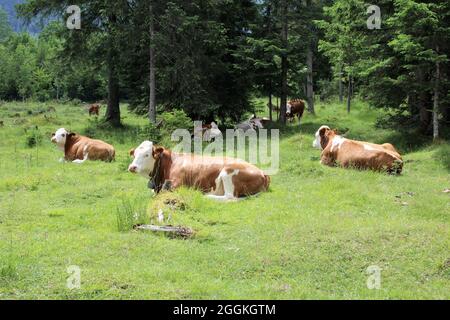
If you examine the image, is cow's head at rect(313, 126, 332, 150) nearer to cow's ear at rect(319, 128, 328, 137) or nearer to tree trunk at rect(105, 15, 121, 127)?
cow's ear at rect(319, 128, 328, 137)

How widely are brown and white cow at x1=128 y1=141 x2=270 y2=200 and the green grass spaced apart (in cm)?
40

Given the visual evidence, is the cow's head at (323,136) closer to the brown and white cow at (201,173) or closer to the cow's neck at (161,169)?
the brown and white cow at (201,173)

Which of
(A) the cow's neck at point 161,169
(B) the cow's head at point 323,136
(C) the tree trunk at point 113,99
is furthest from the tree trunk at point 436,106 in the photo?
(C) the tree trunk at point 113,99

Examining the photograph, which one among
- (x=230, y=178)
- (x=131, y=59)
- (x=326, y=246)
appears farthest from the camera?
(x=131, y=59)

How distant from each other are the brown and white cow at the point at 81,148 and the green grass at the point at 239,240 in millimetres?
3037

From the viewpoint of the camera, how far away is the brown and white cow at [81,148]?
16.8 metres

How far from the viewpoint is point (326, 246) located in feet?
24.2

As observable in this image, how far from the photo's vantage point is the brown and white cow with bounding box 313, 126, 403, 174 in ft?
42.9

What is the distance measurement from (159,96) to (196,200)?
579 inches

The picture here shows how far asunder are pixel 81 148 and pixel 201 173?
730cm

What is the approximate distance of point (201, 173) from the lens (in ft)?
35.9

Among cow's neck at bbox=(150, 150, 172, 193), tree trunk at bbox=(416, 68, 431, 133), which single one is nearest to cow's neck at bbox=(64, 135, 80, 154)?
cow's neck at bbox=(150, 150, 172, 193)
